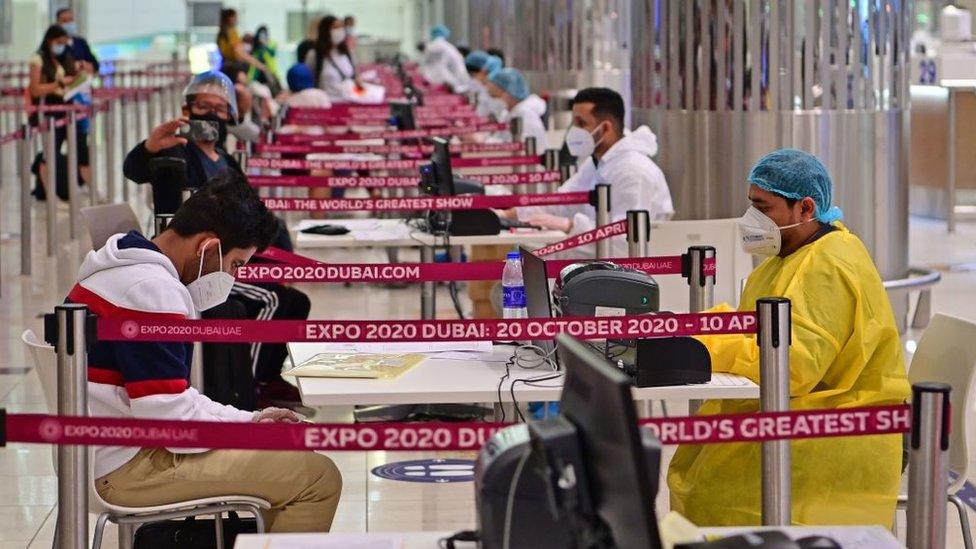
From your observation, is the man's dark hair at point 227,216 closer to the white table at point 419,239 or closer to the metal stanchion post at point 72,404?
the metal stanchion post at point 72,404

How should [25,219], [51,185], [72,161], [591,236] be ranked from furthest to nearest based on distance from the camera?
[72,161]
[51,185]
[25,219]
[591,236]

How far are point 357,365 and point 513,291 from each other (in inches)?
22.4

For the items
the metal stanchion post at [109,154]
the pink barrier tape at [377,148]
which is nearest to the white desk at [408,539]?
A: the pink barrier tape at [377,148]

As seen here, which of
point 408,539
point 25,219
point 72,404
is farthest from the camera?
point 25,219

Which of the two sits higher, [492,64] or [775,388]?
[492,64]

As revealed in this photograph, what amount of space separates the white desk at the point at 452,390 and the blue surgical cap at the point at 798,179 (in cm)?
47

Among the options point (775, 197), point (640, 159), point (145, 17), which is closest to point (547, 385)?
point (775, 197)

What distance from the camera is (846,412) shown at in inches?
114

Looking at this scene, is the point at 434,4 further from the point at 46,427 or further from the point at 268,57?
the point at 46,427

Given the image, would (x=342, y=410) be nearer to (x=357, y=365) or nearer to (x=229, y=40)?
(x=357, y=365)

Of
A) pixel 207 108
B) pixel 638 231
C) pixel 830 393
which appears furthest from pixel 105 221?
pixel 830 393

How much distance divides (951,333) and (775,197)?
1.84ft

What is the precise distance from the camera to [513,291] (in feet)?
14.6

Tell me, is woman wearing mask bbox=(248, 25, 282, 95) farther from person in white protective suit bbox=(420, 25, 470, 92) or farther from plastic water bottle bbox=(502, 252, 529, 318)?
plastic water bottle bbox=(502, 252, 529, 318)
